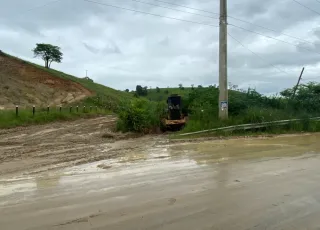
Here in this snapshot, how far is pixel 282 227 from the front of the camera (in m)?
4.69

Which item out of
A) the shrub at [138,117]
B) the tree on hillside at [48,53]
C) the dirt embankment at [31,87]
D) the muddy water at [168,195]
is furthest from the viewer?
the tree on hillside at [48,53]

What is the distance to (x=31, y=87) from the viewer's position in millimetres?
40969

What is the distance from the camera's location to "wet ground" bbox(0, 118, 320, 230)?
485 cm

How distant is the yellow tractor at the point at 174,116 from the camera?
63.2ft

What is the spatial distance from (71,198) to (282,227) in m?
3.32

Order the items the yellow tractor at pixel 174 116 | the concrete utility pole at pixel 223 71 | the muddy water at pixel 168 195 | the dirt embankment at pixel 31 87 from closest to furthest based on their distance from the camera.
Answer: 1. the muddy water at pixel 168 195
2. the concrete utility pole at pixel 223 71
3. the yellow tractor at pixel 174 116
4. the dirt embankment at pixel 31 87

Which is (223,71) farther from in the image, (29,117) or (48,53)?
(48,53)

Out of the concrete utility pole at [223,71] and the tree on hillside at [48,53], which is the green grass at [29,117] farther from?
the tree on hillside at [48,53]

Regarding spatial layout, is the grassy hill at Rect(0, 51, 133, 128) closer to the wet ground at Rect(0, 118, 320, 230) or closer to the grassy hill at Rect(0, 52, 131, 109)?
the grassy hill at Rect(0, 52, 131, 109)

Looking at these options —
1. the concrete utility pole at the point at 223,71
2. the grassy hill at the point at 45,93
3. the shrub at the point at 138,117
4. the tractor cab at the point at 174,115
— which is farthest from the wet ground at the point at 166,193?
the grassy hill at the point at 45,93

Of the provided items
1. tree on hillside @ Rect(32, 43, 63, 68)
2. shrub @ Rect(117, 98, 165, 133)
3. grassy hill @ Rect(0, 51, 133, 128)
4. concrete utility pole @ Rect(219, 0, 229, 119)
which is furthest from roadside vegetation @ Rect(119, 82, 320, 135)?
tree on hillside @ Rect(32, 43, 63, 68)

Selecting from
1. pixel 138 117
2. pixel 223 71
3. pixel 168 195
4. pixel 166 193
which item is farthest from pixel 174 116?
pixel 168 195

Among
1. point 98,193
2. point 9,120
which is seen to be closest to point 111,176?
point 98,193

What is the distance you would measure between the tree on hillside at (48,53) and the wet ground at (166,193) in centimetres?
5795
